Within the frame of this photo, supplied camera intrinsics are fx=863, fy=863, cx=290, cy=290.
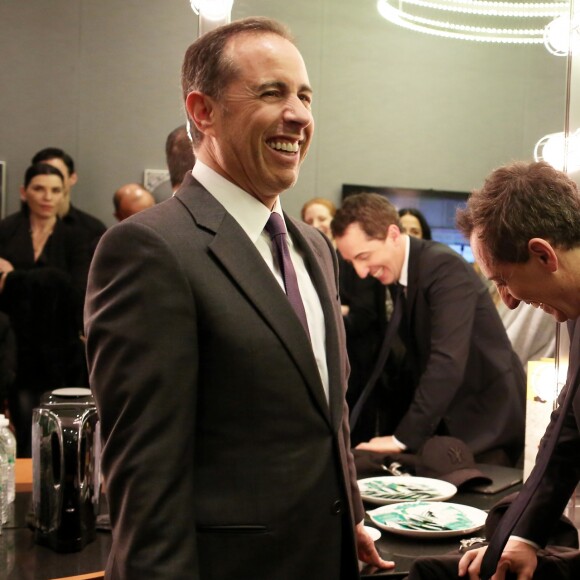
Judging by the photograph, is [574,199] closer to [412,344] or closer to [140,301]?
[140,301]

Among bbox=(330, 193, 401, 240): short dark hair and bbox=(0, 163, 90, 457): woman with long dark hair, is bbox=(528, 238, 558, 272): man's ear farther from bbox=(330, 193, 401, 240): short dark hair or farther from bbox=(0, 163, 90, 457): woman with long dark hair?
bbox=(0, 163, 90, 457): woman with long dark hair

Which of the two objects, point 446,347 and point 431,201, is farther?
point 431,201

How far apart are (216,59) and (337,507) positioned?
2.33ft

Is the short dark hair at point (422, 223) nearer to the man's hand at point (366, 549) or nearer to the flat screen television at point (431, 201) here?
the flat screen television at point (431, 201)

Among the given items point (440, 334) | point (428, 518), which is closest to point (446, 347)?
point (440, 334)

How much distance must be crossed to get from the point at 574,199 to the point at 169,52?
11.6ft

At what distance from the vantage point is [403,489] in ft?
6.66

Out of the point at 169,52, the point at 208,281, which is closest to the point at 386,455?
the point at 208,281

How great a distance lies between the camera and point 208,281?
1.19 metres

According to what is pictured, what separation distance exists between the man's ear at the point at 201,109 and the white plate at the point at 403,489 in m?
0.98

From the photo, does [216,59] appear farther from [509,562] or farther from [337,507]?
[509,562]

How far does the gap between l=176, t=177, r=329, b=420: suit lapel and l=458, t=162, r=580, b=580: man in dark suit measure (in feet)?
1.50

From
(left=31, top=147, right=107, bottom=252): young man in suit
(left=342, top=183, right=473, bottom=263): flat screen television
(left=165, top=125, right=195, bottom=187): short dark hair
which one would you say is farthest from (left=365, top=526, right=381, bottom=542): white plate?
(left=342, top=183, right=473, bottom=263): flat screen television

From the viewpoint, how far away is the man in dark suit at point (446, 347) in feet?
8.55
